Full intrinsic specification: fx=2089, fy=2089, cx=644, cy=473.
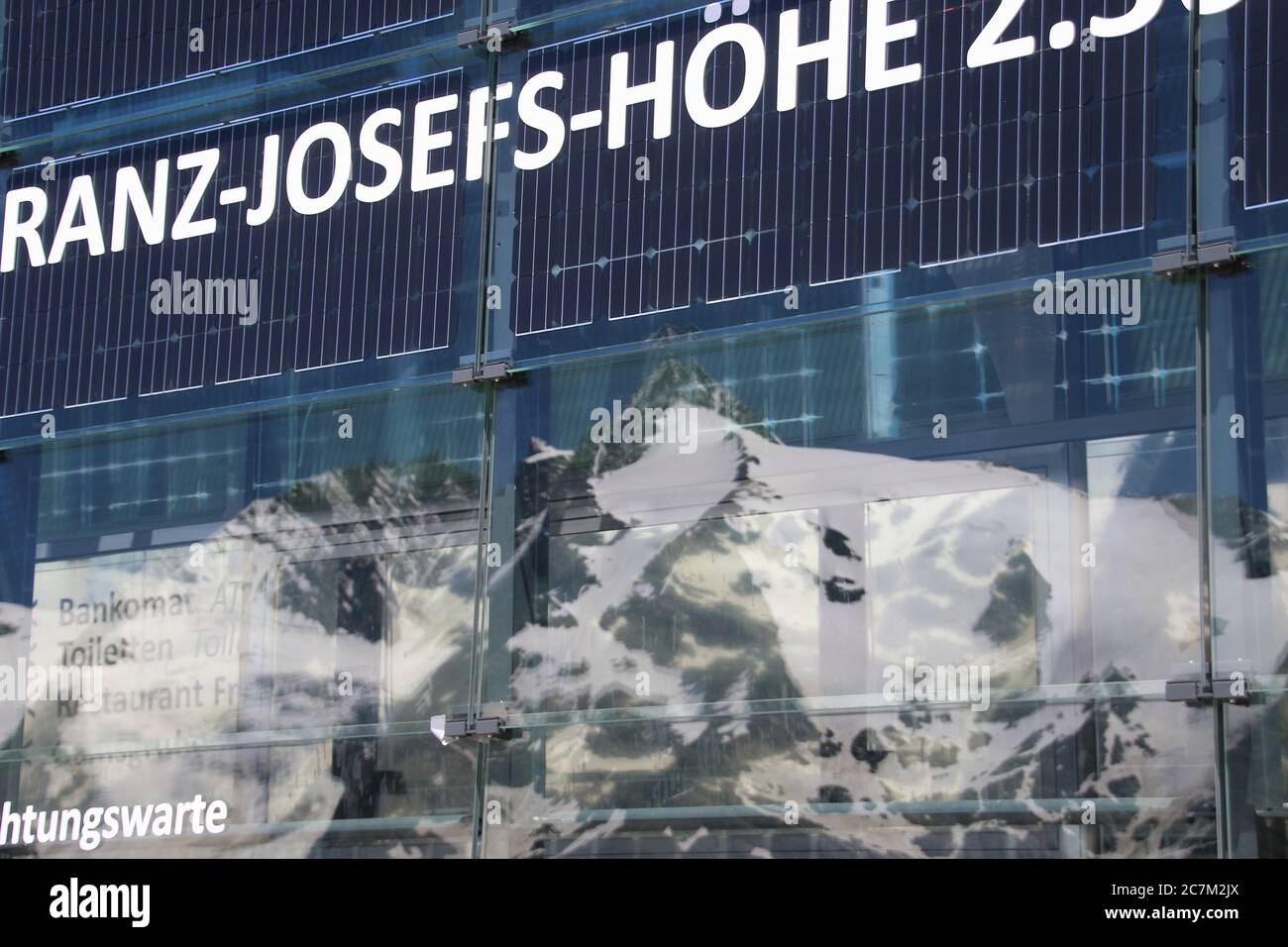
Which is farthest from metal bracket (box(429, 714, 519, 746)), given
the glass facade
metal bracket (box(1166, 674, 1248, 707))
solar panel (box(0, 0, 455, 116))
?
solar panel (box(0, 0, 455, 116))

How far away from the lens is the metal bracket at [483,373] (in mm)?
9617

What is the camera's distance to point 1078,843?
771 centimetres

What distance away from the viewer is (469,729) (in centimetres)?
920

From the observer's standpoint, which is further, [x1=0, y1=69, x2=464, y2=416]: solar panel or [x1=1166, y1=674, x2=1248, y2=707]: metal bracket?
[x1=0, y1=69, x2=464, y2=416]: solar panel

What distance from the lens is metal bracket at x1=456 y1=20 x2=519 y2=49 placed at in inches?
396

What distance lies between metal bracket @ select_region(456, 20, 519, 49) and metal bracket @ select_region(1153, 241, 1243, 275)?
3519mm

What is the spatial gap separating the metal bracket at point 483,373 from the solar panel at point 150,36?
6.35 feet

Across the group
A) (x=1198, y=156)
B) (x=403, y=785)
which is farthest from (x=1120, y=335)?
(x=403, y=785)

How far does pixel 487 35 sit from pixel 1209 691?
4.76 meters

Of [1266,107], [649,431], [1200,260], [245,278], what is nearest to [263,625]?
[245,278]

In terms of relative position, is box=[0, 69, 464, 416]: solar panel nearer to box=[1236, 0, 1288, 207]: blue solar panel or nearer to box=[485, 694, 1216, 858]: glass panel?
box=[485, 694, 1216, 858]: glass panel

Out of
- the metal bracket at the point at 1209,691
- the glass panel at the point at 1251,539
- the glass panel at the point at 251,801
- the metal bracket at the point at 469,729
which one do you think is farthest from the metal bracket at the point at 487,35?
the metal bracket at the point at 1209,691

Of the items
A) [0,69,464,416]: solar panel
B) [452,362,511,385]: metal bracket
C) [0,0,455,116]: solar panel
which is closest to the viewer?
[452,362,511,385]: metal bracket

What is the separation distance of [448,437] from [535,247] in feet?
3.18
